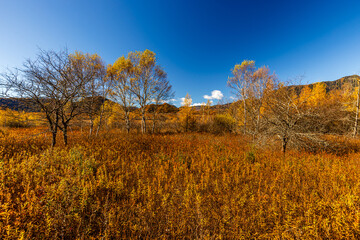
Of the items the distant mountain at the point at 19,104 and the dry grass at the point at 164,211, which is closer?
the dry grass at the point at 164,211

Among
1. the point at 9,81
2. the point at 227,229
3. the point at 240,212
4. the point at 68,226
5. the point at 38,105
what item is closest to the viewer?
the point at 68,226

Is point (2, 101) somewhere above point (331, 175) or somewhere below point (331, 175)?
above

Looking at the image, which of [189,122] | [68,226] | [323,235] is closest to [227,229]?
[323,235]

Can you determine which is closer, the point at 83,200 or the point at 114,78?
the point at 83,200

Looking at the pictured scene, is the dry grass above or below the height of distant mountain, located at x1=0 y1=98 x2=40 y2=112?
below

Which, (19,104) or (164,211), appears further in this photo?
(19,104)

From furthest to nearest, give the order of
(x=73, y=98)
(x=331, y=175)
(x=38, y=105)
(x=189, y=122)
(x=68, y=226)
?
(x=189, y=122) → (x=73, y=98) → (x=38, y=105) → (x=331, y=175) → (x=68, y=226)

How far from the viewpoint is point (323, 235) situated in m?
1.98

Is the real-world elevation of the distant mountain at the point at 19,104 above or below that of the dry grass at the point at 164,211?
above

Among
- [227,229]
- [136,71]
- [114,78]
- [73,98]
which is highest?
[136,71]

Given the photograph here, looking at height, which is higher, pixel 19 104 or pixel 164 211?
pixel 19 104

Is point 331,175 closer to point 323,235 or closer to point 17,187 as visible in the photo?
point 323,235

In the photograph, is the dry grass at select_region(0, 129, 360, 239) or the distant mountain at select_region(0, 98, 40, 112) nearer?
the dry grass at select_region(0, 129, 360, 239)

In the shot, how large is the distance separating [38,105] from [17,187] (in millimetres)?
3562
